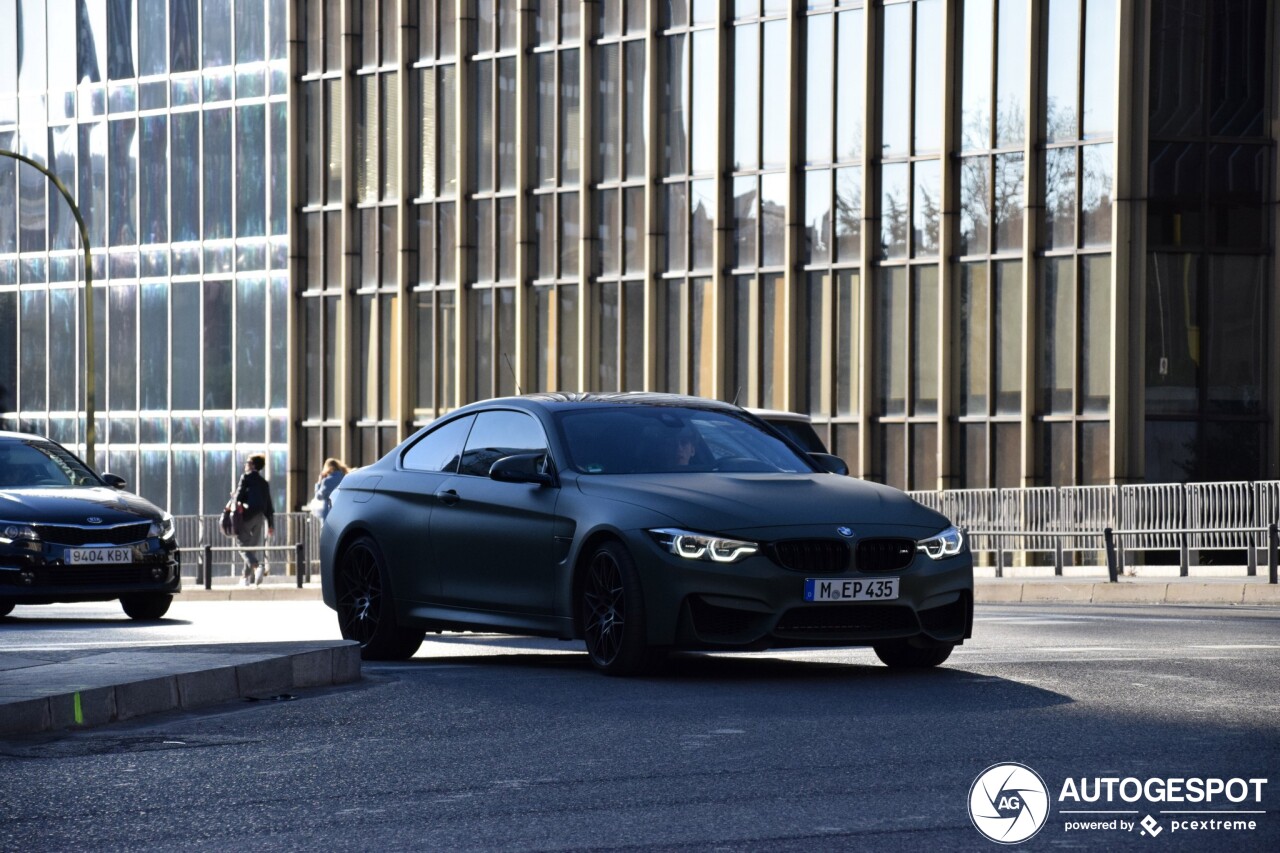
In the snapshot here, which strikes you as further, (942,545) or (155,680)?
(942,545)

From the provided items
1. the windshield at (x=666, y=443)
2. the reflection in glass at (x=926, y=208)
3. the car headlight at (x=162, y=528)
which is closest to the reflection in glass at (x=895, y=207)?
the reflection in glass at (x=926, y=208)

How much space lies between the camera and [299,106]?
4994 cm

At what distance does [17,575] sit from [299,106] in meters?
33.1

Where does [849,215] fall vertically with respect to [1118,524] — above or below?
above

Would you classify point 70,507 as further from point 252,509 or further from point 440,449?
point 252,509

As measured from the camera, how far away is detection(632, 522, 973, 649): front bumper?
10.9 meters

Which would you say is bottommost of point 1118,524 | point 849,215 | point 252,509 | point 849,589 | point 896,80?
point 1118,524

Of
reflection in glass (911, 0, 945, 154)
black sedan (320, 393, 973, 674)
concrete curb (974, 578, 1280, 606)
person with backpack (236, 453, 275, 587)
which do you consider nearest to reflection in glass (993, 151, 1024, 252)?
reflection in glass (911, 0, 945, 154)

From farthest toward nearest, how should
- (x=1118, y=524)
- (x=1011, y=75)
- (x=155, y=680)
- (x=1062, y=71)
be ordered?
(x=1011, y=75), (x=1062, y=71), (x=1118, y=524), (x=155, y=680)

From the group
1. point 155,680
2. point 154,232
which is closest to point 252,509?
point 154,232

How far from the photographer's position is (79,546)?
18109 millimetres

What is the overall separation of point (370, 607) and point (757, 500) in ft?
10.3
